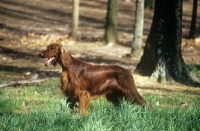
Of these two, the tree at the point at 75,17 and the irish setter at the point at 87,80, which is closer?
the irish setter at the point at 87,80

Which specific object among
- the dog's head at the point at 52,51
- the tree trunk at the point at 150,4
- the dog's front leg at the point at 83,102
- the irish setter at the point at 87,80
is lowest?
the dog's front leg at the point at 83,102

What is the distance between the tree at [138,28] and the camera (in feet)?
45.7

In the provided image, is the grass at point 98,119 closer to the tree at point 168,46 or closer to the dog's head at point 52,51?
the dog's head at point 52,51

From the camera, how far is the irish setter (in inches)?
272

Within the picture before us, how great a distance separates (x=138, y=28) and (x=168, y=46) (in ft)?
13.2

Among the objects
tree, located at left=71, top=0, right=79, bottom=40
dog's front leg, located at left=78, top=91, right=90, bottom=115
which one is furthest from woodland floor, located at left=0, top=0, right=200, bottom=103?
dog's front leg, located at left=78, top=91, right=90, bottom=115

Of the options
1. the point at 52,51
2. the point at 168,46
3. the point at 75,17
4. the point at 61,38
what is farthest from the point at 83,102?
the point at 61,38

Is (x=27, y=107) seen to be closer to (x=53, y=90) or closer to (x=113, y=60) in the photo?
(x=53, y=90)

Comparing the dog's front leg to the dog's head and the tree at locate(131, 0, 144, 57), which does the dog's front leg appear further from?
the tree at locate(131, 0, 144, 57)

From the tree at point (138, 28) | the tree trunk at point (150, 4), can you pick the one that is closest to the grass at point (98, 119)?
the tree at point (138, 28)

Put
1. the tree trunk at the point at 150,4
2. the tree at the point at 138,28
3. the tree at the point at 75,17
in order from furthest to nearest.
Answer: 1. the tree trunk at the point at 150,4
2. the tree at the point at 75,17
3. the tree at the point at 138,28

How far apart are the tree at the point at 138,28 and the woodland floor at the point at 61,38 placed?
315 millimetres

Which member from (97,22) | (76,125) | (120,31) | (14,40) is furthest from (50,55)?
(97,22)

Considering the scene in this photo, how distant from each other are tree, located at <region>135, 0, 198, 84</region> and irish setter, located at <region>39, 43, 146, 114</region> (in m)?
3.09
